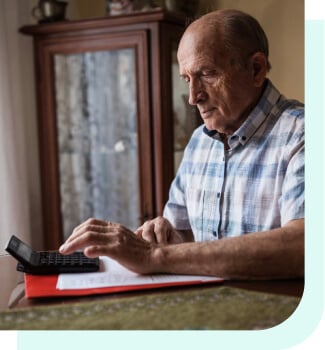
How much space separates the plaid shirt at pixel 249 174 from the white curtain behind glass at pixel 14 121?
0.94 m

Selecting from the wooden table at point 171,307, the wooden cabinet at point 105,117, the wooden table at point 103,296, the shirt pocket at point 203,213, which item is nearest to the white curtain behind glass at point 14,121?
the wooden cabinet at point 105,117

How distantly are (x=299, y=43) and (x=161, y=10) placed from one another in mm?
1027

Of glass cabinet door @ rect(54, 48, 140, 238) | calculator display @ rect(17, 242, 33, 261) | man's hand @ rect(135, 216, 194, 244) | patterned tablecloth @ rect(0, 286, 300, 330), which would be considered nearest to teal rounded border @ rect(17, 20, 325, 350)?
patterned tablecloth @ rect(0, 286, 300, 330)

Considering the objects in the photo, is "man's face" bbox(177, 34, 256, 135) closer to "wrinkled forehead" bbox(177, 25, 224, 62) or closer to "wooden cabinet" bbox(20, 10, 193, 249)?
"wrinkled forehead" bbox(177, 25, 224, 62)

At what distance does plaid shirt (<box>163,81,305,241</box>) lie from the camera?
103 centimetres

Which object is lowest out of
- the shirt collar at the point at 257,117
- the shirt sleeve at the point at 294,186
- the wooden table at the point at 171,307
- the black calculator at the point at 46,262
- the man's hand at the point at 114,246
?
the wooden table at the point at 171,307

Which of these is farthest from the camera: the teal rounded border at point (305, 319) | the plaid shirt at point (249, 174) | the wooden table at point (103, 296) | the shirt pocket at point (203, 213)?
the shirt pocket at point (203, 213)

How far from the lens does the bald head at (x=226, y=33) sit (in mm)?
1062

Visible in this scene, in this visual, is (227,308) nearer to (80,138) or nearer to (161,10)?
(161,10)

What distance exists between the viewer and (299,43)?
0.96m

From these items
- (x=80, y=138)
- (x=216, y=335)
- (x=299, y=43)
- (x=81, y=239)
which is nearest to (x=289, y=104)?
(x=299, y=43)

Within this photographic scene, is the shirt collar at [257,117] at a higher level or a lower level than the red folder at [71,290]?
higher

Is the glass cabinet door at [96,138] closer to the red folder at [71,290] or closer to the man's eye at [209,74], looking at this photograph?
the man's eye at [209,74]

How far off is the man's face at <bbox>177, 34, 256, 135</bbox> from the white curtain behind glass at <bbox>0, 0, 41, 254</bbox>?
1053 mm
